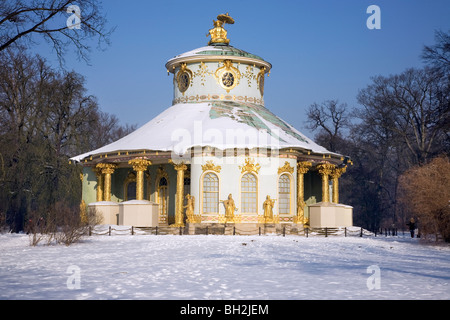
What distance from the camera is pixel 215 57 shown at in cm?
3612

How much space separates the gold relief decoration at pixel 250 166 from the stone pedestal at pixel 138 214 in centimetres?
539

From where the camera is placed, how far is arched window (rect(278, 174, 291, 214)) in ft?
105

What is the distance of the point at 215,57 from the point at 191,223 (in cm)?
1111

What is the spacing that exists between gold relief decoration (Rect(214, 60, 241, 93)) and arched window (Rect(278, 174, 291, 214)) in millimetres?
7487

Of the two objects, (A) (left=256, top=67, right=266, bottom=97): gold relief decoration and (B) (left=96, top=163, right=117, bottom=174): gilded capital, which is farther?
(A) (left=256, top=67, right=266, bottom=97): gold relief decoration

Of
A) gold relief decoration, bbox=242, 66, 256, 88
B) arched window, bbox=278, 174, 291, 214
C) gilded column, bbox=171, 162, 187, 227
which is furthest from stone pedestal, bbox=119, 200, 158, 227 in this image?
gold relief decoration, bbox=242, 66, 256, 88

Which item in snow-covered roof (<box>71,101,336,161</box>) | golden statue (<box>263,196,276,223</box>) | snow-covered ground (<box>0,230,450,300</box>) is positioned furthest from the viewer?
snow-covered roof (<box>71,101,336,161</box>)

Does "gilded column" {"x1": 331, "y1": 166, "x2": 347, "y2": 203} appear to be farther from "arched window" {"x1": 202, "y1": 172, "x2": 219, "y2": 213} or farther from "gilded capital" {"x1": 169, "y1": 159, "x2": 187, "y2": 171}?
"gilded capital" {"x1": 169, "y1": 159, "x2": 187, "y2": 171}

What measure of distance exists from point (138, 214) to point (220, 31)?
14731 mm

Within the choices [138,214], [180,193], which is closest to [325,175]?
[180,193]

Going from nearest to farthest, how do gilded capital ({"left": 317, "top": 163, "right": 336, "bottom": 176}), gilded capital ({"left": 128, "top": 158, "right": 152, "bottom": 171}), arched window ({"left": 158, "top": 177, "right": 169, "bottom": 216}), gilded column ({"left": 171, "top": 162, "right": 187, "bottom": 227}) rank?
gilded column ({"left": 171, "top": 162, "right": 187, "bottom": 227}), gilded capital ({"left": 128, "top": 158, "right": 152, "bottom": 171}), gilded capital ({"left": 317, "top": 163, "right": 336, "bottom": 176}), arched window ({"left": 158, "top": 177, "right": 169, "bottom": 216})

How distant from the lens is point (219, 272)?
1336cm
